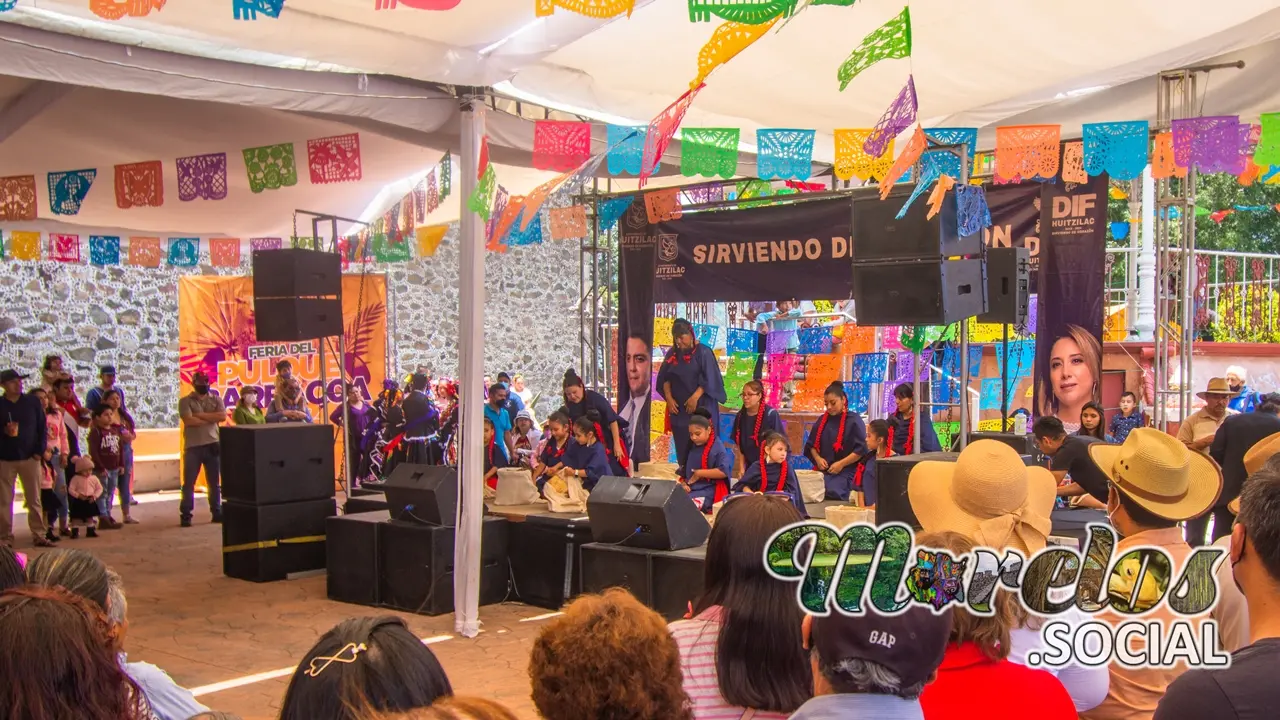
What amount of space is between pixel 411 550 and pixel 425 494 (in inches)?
15.9

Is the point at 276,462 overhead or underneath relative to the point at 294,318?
underneath

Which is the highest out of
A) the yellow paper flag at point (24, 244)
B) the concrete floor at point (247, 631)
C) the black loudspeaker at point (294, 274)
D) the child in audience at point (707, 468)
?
the yellow paper flag at point (24, 244)

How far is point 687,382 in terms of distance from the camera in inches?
419

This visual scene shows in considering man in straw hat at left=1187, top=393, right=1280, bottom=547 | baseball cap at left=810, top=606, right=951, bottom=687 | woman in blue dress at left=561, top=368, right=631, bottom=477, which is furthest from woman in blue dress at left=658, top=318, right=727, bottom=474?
baseball cap at left=810, top=606, right=951, bottom=687

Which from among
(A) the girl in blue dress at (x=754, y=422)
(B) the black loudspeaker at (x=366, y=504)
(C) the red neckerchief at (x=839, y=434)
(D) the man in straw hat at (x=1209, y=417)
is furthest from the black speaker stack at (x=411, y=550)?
(D) the man in straw hat at (x=1209, y=417)

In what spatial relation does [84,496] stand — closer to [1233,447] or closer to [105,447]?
[105,447]

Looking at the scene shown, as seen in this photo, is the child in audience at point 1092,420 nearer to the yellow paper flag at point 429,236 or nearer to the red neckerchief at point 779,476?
the red neckerchief at point 779,476

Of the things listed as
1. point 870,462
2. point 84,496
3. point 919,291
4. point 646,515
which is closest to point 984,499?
point 646,515

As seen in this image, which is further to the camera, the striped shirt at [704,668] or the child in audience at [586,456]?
the child in audience at [586,456]

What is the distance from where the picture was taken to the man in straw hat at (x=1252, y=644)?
145 centimetres

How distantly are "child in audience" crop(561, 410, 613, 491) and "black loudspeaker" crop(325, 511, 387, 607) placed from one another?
62.6 inches

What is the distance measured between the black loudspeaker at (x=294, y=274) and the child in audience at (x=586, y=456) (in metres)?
2.41

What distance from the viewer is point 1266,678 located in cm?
147

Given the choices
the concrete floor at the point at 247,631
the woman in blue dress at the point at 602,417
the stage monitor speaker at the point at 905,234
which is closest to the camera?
the concrete floor at the point at 247,631
